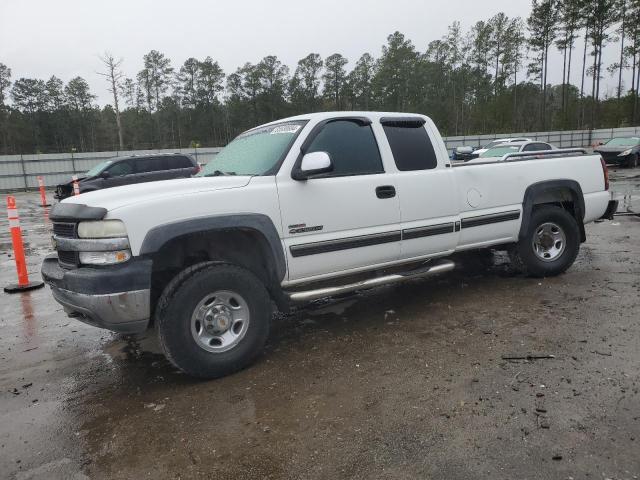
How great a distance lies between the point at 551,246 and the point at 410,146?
8.10ft

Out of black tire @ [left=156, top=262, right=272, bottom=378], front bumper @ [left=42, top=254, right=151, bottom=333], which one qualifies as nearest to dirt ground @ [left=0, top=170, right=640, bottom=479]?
black tire @ [left=156, top=262, right=272, bottom=378]

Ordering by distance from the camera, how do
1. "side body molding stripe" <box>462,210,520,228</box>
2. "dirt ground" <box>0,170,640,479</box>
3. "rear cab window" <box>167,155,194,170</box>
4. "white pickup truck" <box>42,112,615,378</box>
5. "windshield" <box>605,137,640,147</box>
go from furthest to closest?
"windshield" <box>605,137,640,147</box> < "rear cab window" <box>167,155,194,170</box> < "side body molding stripe" <box>462,210,520,228</box> < "white pickup truck" <box>42,112,615,378</box> < "dirt ground" <box>0,170,640,479</box>

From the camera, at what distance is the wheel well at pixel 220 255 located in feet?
11.5

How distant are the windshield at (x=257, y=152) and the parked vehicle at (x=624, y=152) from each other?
2312 centimetres

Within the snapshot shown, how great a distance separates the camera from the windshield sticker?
4.05 meters

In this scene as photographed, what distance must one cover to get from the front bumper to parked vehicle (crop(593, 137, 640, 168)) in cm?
2473

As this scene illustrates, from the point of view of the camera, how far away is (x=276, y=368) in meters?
3.59

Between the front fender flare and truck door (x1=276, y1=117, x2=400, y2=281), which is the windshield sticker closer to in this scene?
truck door (x1=276, y1=117, x2=400, y2=281)

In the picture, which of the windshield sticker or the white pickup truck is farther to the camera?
the windshield sticker

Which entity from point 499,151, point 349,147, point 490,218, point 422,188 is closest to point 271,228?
point 349,147

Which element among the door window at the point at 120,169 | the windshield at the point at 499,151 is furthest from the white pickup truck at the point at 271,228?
the windshield at the point at 499,151

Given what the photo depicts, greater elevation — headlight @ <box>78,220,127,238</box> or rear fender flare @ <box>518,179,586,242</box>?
headlight @ <box>78,220,127,238</box>

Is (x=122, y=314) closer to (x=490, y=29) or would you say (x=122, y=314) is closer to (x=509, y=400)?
(x=509, y=400)

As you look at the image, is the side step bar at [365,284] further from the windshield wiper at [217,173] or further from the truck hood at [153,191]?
the windshield wiper at [217,173]
